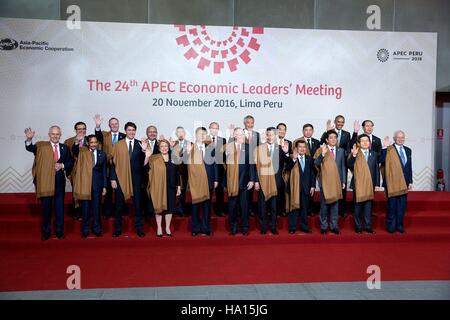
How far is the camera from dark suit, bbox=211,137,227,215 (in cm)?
508

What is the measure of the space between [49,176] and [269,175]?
2.41 metres

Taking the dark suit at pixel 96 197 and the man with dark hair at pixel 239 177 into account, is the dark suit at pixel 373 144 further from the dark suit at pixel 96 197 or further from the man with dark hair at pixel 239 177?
the dark suit at pixel 96 197

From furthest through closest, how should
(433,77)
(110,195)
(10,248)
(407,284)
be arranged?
(433,77)
(110,195)
(10,248)
(407,284)

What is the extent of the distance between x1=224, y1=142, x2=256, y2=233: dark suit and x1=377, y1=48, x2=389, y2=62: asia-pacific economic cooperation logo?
3.17 meters

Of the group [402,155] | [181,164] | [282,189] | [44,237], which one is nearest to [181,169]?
[181,164]

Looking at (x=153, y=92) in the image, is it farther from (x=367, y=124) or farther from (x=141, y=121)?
(x=367, y=124)

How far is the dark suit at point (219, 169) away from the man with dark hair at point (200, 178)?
0.13m

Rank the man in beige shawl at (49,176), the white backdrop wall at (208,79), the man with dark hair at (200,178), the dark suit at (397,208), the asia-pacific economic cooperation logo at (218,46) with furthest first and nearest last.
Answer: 1. the asia-pacific economic cooperation logo at (218,46)
2. the white backdrop wall at (208,79)
3. the dark suit at (397,208)
4. the man with dark hair at (200,178)
5. the man in beige shawl at (49,176)

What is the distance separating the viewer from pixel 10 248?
4.62 meters

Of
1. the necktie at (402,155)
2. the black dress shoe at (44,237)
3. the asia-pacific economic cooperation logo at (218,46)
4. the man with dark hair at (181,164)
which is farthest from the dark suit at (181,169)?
the necktie at (402,155)

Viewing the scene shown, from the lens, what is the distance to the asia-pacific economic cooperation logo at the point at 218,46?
651cm

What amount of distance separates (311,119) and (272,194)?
2225 millimetres

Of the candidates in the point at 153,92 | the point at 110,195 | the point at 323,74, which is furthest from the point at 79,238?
the point at 323,74

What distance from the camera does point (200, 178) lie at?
4.84 metres
